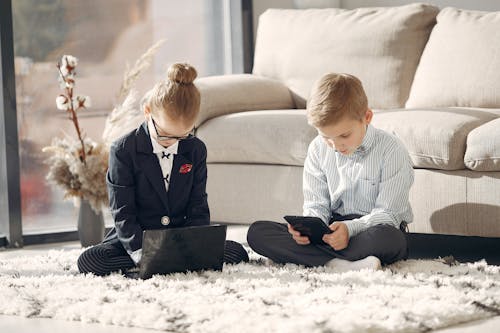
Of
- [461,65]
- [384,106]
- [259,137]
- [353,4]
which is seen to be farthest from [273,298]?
[353,4]

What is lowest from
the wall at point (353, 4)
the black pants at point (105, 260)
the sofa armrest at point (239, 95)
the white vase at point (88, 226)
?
the white vase at point (88, 226)

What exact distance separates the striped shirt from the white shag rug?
18 cm

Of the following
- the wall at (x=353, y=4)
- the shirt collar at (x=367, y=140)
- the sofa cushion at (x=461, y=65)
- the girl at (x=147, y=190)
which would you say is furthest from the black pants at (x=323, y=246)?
the wall at (x=353, y=4)

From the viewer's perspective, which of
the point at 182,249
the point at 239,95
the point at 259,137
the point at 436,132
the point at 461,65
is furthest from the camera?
the point at 239,95

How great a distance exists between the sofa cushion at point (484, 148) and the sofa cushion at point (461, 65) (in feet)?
1.99

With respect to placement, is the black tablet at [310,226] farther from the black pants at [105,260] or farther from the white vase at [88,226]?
the white vase at [88,226]

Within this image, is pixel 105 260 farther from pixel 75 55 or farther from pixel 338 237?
pixel 75 55

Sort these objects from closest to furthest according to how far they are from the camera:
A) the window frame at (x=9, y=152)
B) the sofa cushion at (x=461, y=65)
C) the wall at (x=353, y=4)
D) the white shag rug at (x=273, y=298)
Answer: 1. the white shag rug at (x=273, y=298)
2. the sofa cushion at (x=461, y=65)
3. the window frame at (x=9, y=152)
4. the wall at (x=353, y=4)

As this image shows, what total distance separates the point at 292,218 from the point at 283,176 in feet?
2.74

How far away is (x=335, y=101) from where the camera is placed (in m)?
2.85

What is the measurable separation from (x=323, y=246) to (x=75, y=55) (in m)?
1.95

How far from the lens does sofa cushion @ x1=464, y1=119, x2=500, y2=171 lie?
2.98 metres

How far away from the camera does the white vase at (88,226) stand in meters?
3.82

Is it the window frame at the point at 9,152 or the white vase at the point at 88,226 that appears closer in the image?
the white vase at the point at 88,226
